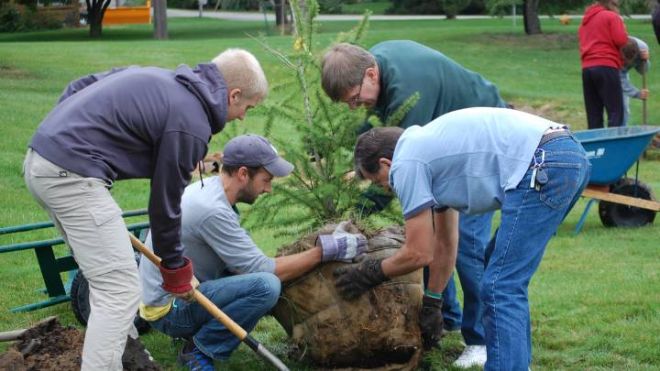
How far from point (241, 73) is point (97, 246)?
2.81ft

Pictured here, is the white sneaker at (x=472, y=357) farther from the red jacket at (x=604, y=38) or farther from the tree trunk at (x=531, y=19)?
the tree trunk at (x=531, y=19)

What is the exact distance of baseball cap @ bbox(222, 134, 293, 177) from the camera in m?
4.72

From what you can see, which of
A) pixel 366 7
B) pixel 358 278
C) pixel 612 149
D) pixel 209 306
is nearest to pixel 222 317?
pixel 209 306

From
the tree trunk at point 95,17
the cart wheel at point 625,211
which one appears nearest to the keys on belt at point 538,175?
the cart wheel at point 625,211

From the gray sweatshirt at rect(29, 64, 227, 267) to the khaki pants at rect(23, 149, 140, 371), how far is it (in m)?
0.07

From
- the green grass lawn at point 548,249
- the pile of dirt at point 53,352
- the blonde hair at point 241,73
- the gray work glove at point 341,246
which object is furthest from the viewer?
the green grass lawn at point 548,249

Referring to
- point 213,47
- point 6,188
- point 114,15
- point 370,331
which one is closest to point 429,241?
point 370,331

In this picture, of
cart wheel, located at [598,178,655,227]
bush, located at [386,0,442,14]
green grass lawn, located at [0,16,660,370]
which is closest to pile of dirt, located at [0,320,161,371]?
green grass lawn, located at [0,16,660,370]

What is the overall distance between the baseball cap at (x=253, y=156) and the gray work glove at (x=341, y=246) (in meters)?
0.39

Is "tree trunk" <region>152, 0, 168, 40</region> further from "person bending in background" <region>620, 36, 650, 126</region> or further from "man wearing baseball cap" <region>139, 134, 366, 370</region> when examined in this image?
"man wearing baseball cap" <region>139, 134, 366, 370</region>

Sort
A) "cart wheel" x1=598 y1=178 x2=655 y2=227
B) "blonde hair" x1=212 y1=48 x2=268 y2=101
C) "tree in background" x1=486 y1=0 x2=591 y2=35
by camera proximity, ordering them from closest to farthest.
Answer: "blonde hair" x1=212 y1=48 x2=268 y2=101 → "cart wheel" x1=598 y1=178 x2=655 y2=227 → "tree in background" x1=486 y1=0 x2=591 y2=35

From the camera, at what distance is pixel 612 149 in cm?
834

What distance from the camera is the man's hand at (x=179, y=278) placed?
4.17 meters

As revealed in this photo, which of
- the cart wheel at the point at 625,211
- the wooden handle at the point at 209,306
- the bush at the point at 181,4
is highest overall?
the bush at the point at 181,4
